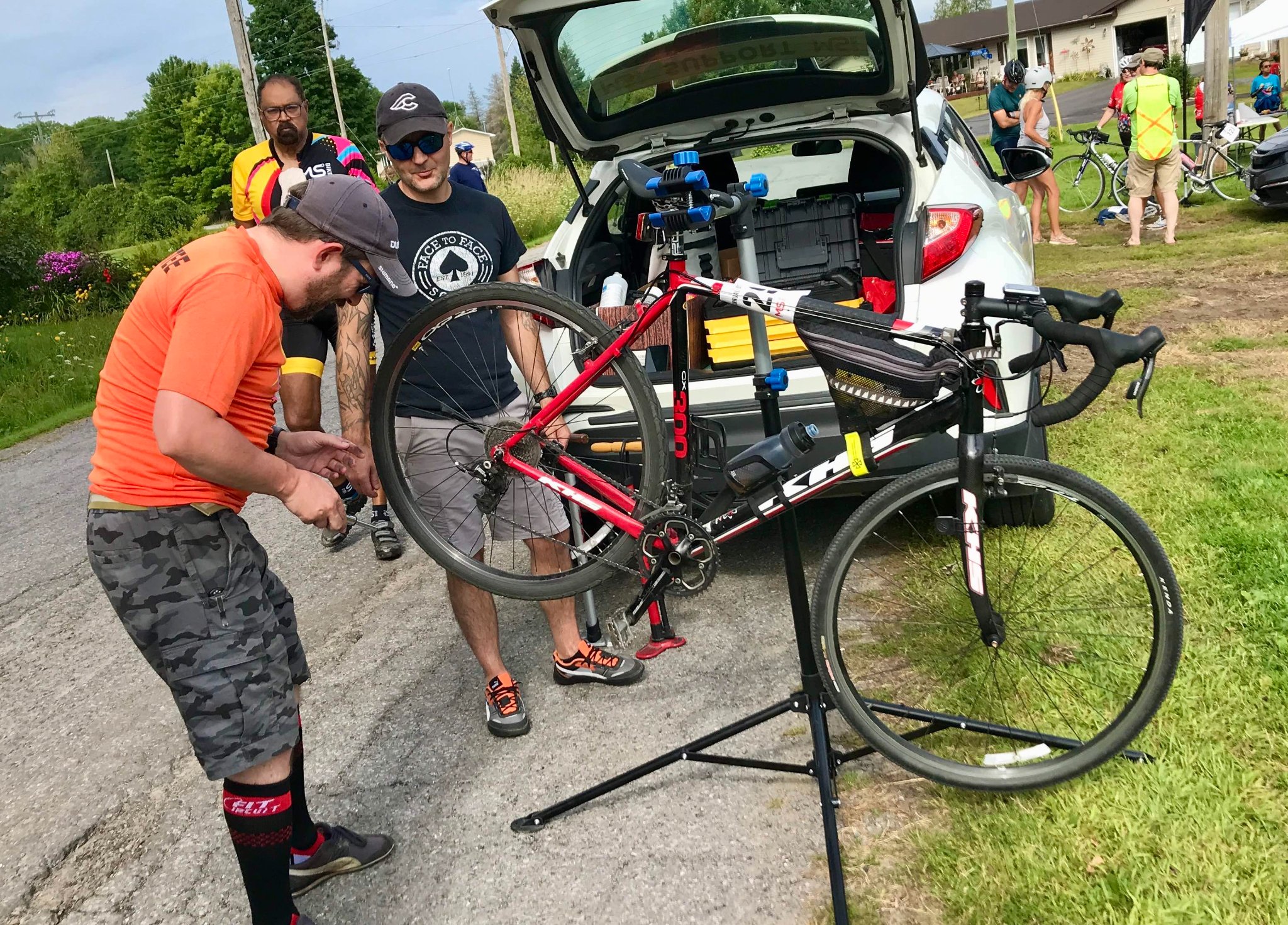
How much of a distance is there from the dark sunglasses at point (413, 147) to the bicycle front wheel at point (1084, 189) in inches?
453

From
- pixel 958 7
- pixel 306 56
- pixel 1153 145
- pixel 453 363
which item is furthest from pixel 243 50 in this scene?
pixel 958 7

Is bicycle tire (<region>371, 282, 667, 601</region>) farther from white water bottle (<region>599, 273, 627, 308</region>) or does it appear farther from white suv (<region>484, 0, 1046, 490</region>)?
white water bottle (<region>599, 273, 627, 308</region>)

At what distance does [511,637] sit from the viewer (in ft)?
13.0

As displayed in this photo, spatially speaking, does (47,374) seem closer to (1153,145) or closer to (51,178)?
(1153,145)

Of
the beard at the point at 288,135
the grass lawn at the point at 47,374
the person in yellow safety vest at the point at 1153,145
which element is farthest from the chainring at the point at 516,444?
the person in yellow safety vest at the point at 1153,145

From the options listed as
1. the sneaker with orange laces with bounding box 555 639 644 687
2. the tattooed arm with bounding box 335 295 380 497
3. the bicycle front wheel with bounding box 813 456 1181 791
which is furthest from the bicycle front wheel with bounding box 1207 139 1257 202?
the tattooed arm with bounding box 335 295 380 497

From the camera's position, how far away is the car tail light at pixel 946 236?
3477 millimetres

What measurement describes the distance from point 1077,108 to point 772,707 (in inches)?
1544

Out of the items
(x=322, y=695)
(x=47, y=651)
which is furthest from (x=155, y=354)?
(x=47, y=651)

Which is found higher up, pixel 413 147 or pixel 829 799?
pixel 413 147

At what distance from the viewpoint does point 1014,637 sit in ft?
9.18

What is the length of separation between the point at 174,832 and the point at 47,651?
1790mm

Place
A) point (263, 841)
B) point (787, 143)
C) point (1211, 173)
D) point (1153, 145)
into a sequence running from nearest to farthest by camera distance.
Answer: point (263, 841)
point (787, 143)
point (1153, 145)
point (1211, 173)

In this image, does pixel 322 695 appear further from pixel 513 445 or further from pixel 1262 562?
pixel 1262 562
